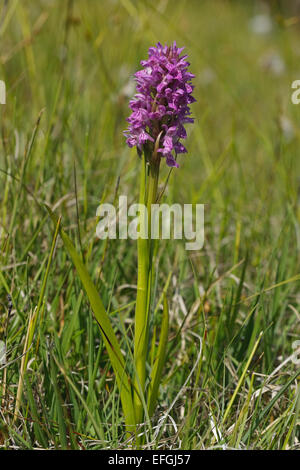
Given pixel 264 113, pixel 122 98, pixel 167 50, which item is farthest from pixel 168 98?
pixel 264 113

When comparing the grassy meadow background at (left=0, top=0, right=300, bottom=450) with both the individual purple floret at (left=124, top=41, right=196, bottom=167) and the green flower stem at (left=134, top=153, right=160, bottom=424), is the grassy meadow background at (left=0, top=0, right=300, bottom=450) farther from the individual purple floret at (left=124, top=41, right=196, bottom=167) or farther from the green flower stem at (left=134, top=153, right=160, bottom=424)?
the individual purple floret at (left=124, top=41, right=196, bottom=167)

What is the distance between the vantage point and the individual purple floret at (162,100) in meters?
1.07

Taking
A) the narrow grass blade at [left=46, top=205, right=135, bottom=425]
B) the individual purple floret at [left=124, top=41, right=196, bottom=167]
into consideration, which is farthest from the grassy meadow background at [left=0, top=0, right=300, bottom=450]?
the individual purple floret at [left=124, top=41, right=196, bottom=167]

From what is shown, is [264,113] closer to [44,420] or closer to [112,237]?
[112,237]

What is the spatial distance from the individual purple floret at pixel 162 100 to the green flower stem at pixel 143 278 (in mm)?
51

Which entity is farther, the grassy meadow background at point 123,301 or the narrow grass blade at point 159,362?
the grassy meadow background at point 123,301

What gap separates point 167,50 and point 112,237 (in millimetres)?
861

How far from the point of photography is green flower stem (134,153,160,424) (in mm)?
1136

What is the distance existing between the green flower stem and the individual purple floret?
51 millimetres

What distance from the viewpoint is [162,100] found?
109 centimetres

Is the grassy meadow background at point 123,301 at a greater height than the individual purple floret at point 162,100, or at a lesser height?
lesser

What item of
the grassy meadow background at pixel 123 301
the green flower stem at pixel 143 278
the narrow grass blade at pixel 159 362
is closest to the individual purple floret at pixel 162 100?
the green flower stem at pixel 143 278

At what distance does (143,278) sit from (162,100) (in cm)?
41

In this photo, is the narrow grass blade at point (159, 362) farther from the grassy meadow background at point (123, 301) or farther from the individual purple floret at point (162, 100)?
the individual purple floret at point (162, 100)
